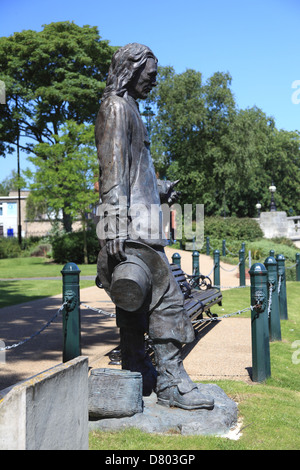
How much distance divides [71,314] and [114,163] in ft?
5.30

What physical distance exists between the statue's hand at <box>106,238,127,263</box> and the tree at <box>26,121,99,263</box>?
66.8 ft

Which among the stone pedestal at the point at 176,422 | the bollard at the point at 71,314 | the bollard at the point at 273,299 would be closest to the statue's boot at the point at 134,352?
the stone pedestal at the point at 176,422

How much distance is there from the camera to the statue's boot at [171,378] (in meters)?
3.55

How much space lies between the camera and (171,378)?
3.60 meters

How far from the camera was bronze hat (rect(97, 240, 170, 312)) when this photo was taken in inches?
130

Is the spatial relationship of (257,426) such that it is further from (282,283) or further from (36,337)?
(282,283)

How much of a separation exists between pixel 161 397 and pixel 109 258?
3.70ft

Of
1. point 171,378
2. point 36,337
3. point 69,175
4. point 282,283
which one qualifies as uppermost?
point 69,175

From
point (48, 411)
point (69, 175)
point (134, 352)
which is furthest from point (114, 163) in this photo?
point (69, 175)

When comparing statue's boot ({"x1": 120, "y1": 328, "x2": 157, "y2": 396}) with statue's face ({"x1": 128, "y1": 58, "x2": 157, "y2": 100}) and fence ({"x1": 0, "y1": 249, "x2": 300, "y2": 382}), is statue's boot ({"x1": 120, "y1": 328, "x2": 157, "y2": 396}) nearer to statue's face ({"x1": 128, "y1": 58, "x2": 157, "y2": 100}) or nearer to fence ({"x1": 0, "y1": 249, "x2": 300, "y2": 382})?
Result: fence ({"x1": 0, "y1": 249, "x2": 300, "y2": 382})

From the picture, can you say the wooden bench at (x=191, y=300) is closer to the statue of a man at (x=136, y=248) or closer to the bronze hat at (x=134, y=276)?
the statue of a man at (x=136, y=248)

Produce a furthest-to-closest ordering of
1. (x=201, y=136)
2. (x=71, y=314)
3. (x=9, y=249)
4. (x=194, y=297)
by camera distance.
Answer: (x=201, y=136), (x=9, y=249), (x=194, y=297), (x=71, y=314)

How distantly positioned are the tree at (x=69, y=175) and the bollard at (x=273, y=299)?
1759 cm

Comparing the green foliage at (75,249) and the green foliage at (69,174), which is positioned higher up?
the green foliage at (69,174)
